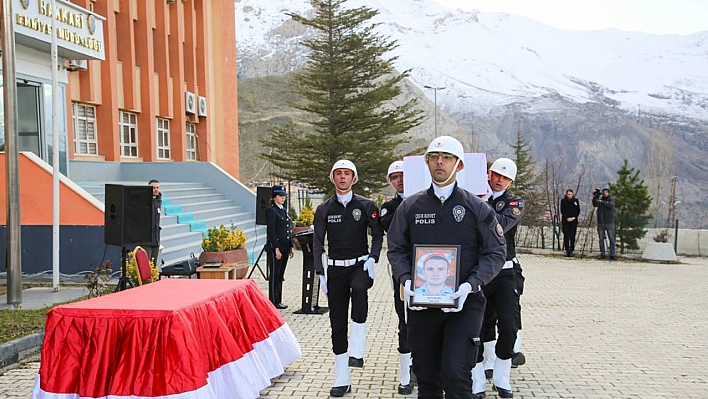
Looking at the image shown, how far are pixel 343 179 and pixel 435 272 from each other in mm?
2534

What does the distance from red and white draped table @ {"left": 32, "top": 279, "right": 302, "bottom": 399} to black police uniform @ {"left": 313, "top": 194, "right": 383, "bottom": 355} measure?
42.2 inches

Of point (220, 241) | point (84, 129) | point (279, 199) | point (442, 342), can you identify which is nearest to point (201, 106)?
point (84, 129)

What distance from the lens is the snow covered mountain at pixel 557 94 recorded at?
99.2 metres

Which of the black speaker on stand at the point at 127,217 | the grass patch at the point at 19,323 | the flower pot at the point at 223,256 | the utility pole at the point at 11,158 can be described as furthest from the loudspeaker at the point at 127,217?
the flower pot at the point at 223,256

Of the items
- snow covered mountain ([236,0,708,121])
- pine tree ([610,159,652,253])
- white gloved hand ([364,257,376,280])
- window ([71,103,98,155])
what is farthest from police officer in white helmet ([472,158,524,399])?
snow covered mountain ([236,0,708,121])

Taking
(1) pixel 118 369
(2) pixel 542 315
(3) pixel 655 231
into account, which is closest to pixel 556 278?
(2) pixel 542 315

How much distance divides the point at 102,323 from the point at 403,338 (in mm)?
2815

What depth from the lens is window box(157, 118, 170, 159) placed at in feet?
87.6

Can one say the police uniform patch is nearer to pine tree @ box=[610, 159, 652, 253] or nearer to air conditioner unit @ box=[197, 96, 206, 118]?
pine tree @ box=[610, 159, 652, 253]

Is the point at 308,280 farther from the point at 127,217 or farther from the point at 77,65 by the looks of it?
the point at 77,65

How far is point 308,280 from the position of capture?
1095 centimetres

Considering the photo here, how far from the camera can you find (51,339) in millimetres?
5254

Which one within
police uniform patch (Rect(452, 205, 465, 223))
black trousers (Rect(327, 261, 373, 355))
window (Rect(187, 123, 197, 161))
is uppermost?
window (Rect(187, 123, 197, 161))

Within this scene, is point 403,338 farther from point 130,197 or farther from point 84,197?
point 84,197
